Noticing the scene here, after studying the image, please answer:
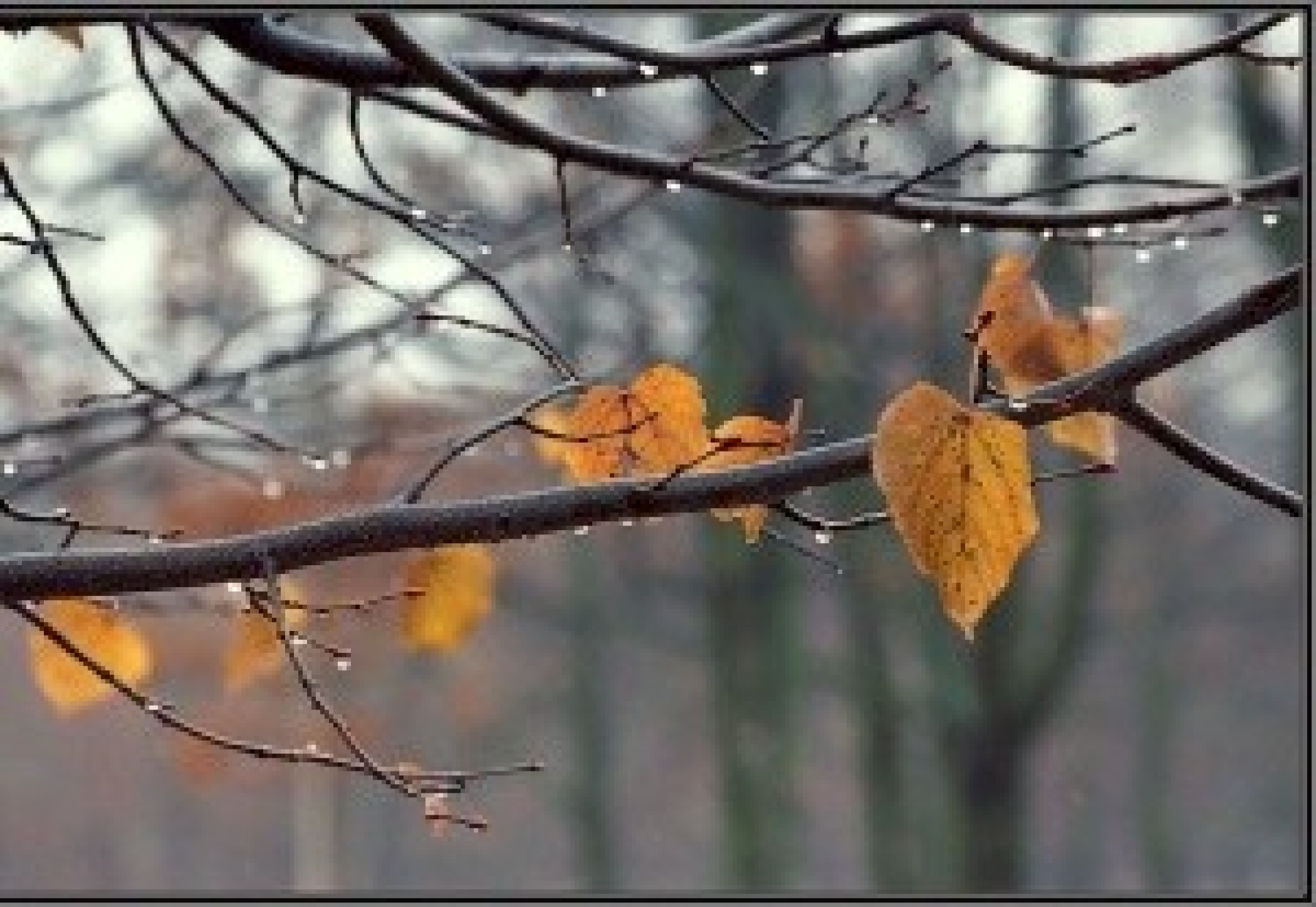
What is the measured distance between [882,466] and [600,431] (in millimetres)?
396

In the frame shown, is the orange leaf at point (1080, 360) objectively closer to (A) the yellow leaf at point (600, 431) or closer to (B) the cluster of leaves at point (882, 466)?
(B) the cluster of leaves at point (882, 466)

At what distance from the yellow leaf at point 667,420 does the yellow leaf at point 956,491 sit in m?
0.25

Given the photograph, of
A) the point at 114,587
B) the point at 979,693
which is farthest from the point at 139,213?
the point at 114,587

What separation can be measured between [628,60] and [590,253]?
0.43 metres

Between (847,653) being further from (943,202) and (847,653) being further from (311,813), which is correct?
(311,813)

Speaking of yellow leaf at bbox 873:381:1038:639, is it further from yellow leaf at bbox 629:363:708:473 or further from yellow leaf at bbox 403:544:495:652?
yellow leaf at bbox 403:544:495:652

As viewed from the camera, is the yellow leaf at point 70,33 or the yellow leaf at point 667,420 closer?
the yellow leaf at point 667,420

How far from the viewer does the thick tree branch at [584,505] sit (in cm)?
138

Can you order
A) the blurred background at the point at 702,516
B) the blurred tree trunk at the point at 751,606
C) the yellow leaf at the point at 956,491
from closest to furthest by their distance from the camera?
the yellow leaf at the point at 956,491 < the blurred background at the point at 702,516 < the blurred tree trunk at the point at 751,606

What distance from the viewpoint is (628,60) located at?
5.85 feet

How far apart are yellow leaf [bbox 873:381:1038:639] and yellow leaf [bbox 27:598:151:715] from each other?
775mm

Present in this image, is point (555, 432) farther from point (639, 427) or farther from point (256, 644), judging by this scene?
point (256, 644)

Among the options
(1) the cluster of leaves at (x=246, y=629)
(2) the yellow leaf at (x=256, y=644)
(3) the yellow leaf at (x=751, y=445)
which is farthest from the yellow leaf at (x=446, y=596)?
(3) the yellow leaf at (x=751, y=445)

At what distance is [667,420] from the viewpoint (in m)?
1.65
